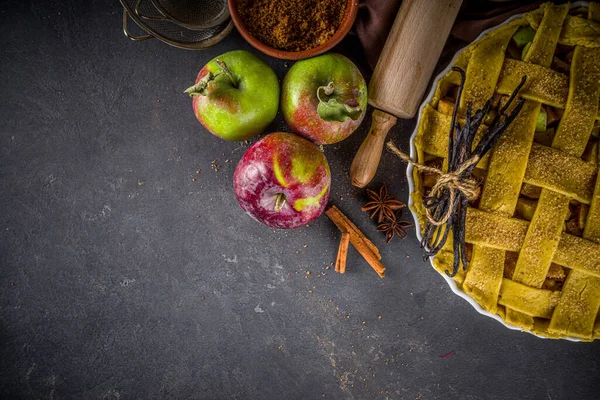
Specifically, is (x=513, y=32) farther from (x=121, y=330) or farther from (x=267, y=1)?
(x=121, y=330)

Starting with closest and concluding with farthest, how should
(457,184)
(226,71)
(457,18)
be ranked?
(457,184) → (226,71) → (457,18)

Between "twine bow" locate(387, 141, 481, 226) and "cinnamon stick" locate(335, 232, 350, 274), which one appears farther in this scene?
"cinnamon stick" locate(335, 232, 350, 274)

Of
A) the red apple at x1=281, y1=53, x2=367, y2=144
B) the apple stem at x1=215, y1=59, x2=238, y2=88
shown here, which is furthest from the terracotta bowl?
the apple stem at x1=215, y1=59, x2=238, y2=88

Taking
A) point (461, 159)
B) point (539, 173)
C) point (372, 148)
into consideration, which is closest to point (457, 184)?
point (461, 159)

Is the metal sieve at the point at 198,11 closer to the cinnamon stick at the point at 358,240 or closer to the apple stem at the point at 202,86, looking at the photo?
the apple stem at the point at 202,86

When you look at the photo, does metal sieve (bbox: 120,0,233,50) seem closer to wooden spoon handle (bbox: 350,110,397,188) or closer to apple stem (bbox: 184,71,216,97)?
apple stem (bbox: 184,71,216,97)

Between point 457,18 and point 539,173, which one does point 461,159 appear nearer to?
point 539,173

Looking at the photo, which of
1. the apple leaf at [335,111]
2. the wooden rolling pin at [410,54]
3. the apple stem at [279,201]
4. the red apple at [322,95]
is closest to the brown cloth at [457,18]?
the wooden rolling pin at [410,54]
